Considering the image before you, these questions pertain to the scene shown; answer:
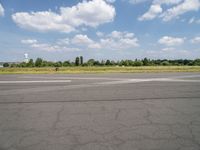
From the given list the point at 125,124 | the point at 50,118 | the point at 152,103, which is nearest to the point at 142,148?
the point at 125,124

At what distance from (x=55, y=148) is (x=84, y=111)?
2.59m

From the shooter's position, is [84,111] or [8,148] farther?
[84,111]

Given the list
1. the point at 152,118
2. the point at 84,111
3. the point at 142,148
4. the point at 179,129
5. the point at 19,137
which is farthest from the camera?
the point at 84,111

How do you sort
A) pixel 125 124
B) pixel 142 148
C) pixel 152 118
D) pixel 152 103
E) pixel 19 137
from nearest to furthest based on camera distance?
1. pixel 142 148
2. pixel 19 137
3. pixel 125 124
4. pixel 152 118
5. pixel 152 103

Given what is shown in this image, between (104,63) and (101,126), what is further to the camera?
(104,63)

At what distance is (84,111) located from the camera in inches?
242

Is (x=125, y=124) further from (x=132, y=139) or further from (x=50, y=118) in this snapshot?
(x=50, y=118)

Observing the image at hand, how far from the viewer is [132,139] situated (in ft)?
12.9

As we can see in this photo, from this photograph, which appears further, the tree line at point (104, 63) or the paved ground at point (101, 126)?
the tree line at point (104, 63)

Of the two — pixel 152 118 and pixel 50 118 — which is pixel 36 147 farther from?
pixel 152 118

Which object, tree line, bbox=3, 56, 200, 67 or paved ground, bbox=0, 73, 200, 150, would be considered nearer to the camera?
paved ground, bbox=0, 73, 200, 150

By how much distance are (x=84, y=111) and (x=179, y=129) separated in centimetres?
271

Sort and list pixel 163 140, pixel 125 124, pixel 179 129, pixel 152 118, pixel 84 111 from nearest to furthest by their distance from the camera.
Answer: pixel 163 140 → pixel 179 129 → pixel 125 124 → pixel 152 118 → pixel 84 111

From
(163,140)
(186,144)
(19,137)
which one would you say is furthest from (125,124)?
(19,137)
